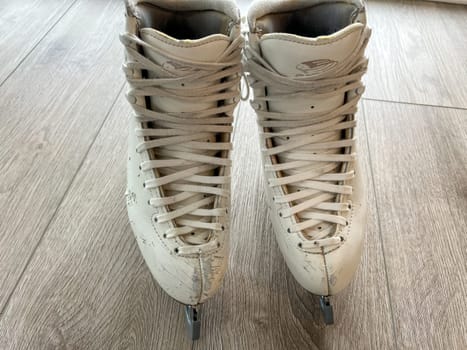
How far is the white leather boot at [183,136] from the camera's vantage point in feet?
1.43

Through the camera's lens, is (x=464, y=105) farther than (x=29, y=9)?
No

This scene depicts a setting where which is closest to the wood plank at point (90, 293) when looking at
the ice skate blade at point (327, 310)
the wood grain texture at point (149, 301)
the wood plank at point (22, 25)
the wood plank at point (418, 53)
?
the wood grain texture at point (149, 301)

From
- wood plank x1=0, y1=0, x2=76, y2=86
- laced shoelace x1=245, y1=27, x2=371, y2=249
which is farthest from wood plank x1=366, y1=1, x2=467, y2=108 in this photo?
wood plank x1=0, y1=0, x2=76, y2=86

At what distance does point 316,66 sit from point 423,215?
0.26m

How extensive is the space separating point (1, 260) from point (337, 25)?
17.2 inches

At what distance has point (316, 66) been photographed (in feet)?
1.45

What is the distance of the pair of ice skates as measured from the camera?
0.44 m

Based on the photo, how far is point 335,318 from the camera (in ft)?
1.56

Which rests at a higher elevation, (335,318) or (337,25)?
(337,25)

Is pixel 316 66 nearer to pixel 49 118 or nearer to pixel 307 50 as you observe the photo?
pixel 307 50

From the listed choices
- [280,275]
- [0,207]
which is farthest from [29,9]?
[280,275]

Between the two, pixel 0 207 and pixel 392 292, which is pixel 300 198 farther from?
pixel 0 207

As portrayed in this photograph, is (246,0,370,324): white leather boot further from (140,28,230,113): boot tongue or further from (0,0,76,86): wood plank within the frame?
(0,0,76,86): wood plank

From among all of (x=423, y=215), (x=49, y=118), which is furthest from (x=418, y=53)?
(x=49, y=118)
